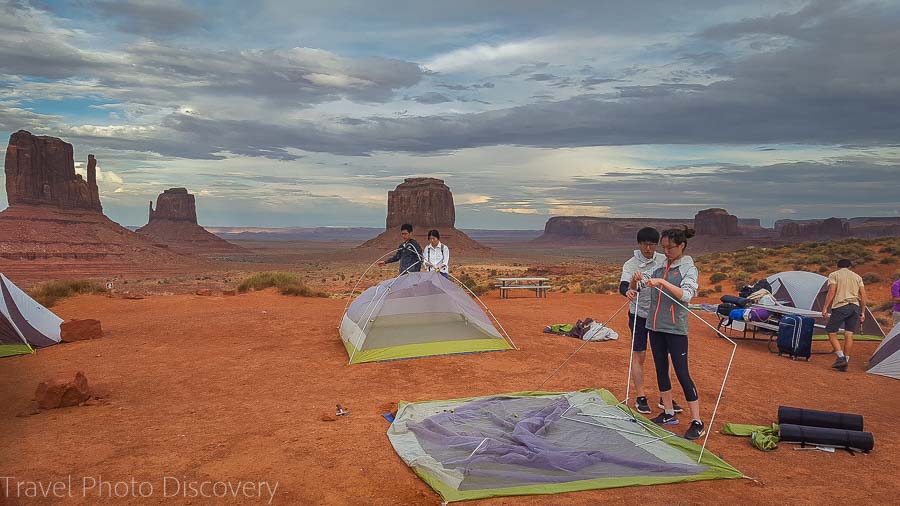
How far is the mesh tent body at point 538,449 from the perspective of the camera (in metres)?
4.83

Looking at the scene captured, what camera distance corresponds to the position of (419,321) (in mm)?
Result: 10625

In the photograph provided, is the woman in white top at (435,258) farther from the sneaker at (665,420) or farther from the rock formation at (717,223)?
the rock formation at (717,223)

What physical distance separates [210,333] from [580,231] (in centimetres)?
13960

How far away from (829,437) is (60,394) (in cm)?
884

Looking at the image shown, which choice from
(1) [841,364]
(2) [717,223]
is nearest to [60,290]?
(1) [841,364]

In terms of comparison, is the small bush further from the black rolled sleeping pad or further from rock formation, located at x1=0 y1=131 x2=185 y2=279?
rock formation, located at x1=0 y1=131 x2=185 y2=279

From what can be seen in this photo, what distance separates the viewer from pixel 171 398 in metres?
7.52

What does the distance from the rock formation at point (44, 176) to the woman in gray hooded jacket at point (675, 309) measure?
74516 mm

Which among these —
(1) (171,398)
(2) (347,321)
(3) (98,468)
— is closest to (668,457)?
(3) (98,468)

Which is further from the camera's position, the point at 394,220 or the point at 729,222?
the point at 729,222

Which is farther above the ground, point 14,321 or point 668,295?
point 668,295

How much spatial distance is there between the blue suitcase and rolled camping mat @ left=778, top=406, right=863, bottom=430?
195 inches

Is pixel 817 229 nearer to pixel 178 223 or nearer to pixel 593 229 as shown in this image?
pixel 593 229

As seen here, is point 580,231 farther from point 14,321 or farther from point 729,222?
point 14,321
